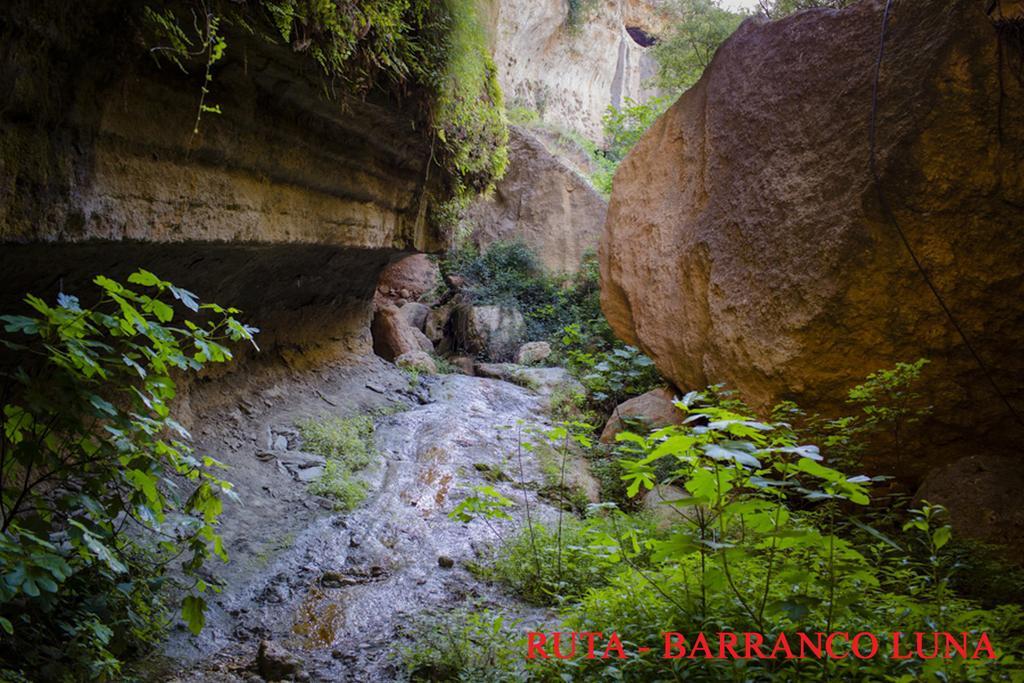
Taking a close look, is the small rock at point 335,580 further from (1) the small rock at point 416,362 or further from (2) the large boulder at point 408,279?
(2) the large boulder at point 408,279

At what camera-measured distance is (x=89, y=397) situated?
229 cm

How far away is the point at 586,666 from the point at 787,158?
14.1 ft

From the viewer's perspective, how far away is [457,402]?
8375 millimetres

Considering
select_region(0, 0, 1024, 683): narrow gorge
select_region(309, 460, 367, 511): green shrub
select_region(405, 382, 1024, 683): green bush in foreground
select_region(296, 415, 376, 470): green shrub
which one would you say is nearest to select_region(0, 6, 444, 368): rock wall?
select_region(0, 0, 1024, 683): narrow gorge

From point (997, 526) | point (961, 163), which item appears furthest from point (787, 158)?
point (997, 526)

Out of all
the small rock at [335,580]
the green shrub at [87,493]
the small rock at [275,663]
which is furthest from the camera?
the small rock at [335,580]

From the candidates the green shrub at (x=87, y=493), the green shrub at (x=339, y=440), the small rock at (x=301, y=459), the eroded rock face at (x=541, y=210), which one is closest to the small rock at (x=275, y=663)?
the green shrub at (x=87, y=493)

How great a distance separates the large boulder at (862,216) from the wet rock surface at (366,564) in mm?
2448

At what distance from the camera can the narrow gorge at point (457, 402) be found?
243 cm

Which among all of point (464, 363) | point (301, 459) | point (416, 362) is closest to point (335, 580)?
point (301, 459)

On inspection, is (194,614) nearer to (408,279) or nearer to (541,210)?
(408,279)

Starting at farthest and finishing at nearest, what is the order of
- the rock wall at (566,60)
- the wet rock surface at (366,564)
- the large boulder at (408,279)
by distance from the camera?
the rock wall at (566,60), the large boulder at (408,279), the wet rock surface at (366,564)

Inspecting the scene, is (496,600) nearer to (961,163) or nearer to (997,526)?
(997,526)

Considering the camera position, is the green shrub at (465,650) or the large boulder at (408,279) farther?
the large boulder at (408,279)
